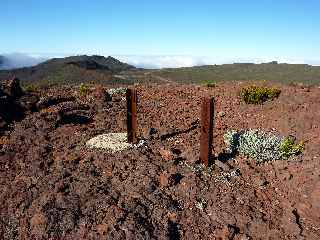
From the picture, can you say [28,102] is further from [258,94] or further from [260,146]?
[258,94]

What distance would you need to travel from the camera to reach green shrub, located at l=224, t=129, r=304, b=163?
12.2 m

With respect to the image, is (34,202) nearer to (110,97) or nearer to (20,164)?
(20,164)

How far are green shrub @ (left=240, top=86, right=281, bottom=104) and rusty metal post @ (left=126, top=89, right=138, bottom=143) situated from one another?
5.72m

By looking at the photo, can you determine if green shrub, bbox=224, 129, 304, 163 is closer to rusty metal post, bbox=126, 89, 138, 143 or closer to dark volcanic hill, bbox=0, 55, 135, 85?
rusty metal post, bbox=126, 89, 138, 143

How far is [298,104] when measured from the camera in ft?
52.2

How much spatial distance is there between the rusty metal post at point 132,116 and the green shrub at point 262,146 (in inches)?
104

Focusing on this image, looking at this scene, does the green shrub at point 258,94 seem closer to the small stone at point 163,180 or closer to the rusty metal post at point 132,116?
the rusty metal post at point 132,116

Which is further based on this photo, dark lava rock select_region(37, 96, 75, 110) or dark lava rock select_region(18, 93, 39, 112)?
dark lava rock select_region(37, 96, 75, 110)

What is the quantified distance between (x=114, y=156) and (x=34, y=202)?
8.24ft

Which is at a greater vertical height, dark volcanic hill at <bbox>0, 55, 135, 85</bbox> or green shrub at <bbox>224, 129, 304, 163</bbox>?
green shrub at <bbox>224, 129, 304, 163</bbox>

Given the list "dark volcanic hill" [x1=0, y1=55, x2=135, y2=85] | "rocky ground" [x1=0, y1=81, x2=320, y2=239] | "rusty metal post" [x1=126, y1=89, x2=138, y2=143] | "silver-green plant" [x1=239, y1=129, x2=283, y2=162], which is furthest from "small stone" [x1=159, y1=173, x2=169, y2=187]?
"dark volcanic hill" [x1=0, y1=55, x2=135, y2=85]

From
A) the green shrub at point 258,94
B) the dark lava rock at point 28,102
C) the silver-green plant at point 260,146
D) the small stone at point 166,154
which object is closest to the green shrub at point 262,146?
the silver-green plant at point 260,146

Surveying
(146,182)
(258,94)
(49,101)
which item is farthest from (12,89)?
(258,94)

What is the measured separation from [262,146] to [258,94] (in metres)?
4.46
